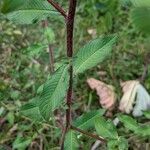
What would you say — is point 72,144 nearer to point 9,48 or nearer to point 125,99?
point 125,99

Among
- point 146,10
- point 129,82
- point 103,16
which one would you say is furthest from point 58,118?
point 146,10

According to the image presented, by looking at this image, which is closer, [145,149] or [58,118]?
[58,118]

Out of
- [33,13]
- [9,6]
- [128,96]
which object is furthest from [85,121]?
[9,6]

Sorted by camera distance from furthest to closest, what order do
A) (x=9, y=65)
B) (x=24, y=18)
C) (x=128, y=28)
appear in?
1. (x=128, y=28)
2. (x=9, y=65)
3. (x=24, y=18)

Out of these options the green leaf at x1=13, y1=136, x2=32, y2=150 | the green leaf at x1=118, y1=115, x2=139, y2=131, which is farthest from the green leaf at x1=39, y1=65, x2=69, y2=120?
the green leaf at x1=13, y1=136, x2=32, y2=150

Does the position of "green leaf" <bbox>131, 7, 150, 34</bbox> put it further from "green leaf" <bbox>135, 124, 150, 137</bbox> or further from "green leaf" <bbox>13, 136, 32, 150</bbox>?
"green leaf" <bbox>13, 136, 32, 150</bbox>

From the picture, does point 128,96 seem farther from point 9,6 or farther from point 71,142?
point 9,6

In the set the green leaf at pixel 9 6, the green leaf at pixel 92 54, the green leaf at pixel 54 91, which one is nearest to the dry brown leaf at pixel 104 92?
the green leaf at pixel 92 54
